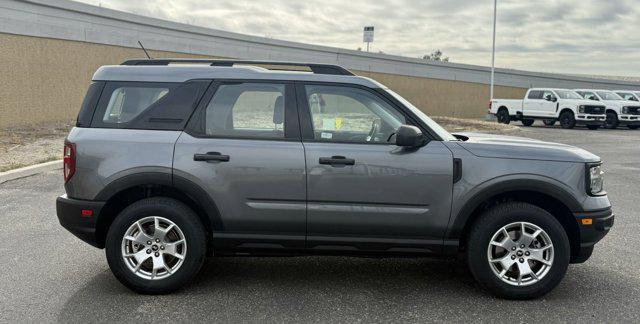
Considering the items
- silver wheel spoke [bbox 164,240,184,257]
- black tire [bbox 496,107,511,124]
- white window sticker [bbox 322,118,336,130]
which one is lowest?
silver wheel spoke [bbox 164,240,184,257]

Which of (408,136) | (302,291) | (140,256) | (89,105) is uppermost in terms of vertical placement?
(89,105)

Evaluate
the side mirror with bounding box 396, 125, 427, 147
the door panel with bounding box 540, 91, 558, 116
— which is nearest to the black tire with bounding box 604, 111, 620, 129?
the door panel with bounding box 540, 91, 558, 116

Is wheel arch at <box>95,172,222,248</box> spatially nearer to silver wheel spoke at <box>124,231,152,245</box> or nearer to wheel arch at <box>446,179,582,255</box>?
silver wheel spoke at <box>124,231,152,245</box>

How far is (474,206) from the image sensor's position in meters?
4.22

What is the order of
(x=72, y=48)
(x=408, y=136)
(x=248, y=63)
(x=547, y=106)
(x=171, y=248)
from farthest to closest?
(x=547, y=106) → (x=72, y=48) → (x=248, y=63) → (x=171, y=248) → (x=408, y=136)

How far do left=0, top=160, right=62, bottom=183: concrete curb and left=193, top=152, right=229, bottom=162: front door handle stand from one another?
6.47 meters

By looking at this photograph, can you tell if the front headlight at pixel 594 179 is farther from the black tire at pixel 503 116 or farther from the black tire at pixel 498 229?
the black tire at pixel 503 116

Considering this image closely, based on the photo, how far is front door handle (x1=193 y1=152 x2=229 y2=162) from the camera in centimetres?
425

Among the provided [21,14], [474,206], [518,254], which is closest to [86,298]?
[474,206]

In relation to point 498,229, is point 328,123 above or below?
above

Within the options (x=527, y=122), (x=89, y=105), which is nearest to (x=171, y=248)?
(x=89, y=105)

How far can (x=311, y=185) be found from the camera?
4238mm

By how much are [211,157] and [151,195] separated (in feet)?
2.24

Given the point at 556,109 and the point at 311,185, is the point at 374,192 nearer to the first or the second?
the point at 311,185
